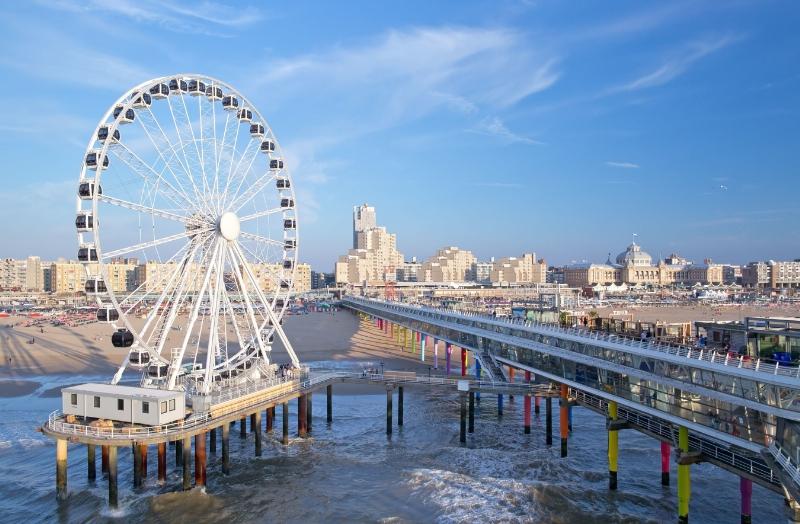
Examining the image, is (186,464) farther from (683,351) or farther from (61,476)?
(683,351)

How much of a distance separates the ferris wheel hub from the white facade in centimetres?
949

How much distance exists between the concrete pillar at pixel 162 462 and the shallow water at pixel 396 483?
0.45 meters

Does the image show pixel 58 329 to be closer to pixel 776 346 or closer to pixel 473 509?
pixel 473 509

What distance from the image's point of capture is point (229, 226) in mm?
34531

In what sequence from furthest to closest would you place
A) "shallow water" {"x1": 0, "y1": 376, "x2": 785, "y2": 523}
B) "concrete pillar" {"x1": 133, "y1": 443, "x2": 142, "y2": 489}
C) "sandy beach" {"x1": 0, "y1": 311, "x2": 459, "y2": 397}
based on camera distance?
"sandy beach" {"x1": 0, "y1": 311, "x2": 459, "y2": 397} → "concrete pillar" {"x1": 133, "y1": 443, "x2": 142, "y2": 489} → "shallow water" {"x1": 0, "y1": 376, "x2": 785, "y2": 523}

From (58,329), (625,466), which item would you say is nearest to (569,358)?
(625,466)

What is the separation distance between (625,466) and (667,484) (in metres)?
3.10

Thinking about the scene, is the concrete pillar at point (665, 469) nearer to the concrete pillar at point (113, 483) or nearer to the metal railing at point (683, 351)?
the metal railing at point (683, 351)

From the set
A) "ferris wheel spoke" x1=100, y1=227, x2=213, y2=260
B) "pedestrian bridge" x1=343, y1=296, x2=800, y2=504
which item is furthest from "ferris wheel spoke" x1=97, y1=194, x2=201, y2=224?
"pedestrian bridge" x1=343, y1=296, x2=800, y2=504

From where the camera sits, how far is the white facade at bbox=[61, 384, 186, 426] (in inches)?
1044

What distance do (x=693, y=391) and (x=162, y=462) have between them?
2153 centimetres

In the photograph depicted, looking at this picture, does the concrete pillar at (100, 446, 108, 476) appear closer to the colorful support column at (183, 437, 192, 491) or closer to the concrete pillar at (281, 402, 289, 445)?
the colorful support column at (183, 437, 192, 491)

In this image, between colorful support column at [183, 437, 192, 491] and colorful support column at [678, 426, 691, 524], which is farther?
colorful support column at [183, 437, 192, 491]

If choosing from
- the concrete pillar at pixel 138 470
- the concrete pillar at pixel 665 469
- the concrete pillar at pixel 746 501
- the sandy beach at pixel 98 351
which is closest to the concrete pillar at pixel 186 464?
the concrete pillar at pixel 138 470
